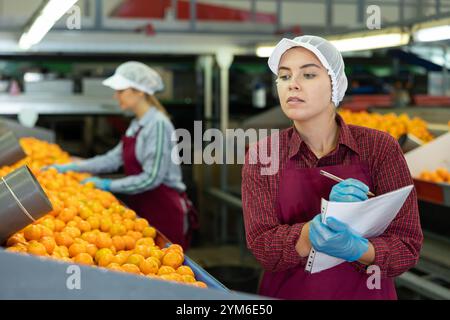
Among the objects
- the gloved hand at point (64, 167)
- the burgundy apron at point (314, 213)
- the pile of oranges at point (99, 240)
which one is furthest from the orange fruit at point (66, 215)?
the gloved hand at point (64, 167)

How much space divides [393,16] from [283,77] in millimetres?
13415

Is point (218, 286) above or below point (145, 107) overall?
below

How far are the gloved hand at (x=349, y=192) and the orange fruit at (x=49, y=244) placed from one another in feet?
3.15

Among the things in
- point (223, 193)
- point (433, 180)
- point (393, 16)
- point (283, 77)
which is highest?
point (393, 16)

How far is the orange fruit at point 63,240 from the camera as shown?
223 cm

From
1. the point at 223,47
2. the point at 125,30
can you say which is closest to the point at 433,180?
the point at 223,47

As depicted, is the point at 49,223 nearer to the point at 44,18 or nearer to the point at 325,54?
the point at 325,54

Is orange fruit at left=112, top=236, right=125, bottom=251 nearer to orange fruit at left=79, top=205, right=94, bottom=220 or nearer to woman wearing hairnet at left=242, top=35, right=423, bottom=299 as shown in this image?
orange fruit at left=79, top=205, right=94, bottom=220

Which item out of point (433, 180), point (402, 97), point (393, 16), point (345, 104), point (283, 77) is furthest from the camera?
point (393, 16)

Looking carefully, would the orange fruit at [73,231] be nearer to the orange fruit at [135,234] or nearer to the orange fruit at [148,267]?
the orange fruit at [135,234]

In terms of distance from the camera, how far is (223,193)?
6.46m

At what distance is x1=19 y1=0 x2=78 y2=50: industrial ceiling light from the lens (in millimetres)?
3086
